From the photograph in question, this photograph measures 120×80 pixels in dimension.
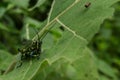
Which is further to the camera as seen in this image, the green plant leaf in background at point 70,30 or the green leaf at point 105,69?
the green leaf at point 105,69

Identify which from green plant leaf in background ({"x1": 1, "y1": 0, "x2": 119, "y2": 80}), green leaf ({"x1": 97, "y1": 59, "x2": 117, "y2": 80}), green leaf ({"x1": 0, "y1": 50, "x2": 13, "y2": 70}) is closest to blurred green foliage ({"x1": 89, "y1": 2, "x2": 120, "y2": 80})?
green leaf ({"x1": 97, "y1": 59, "x2": 117, "y2": 80})

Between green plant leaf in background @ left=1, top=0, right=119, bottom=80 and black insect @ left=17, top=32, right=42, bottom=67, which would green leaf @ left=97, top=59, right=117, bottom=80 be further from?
black insect @ left=17, top=32, right=42, bottom=67

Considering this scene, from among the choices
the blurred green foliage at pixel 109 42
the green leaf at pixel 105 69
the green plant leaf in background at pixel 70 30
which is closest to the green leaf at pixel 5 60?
the green plant leaf in background at pixel 70 30

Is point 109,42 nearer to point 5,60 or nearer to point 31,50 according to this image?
point 5,60

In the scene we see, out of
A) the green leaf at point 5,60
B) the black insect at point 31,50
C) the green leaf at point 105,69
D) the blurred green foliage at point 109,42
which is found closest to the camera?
A: the black insect at point 31,50

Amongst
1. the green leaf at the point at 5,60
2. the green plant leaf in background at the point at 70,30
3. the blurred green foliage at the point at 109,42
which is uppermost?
the green plant leaf in background at the point at 70,30

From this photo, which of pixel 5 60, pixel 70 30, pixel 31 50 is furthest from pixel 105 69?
pixel 70 30

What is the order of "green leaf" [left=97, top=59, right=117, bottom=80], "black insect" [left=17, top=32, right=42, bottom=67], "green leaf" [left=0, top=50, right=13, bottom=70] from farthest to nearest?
"green leaf" [left=97, top=59, right=117, bottom=80] < "green leaf" [left=0, top=50, right=13, bottom=70] < "black insect" [left=17, top=32, right=42, bottom=67]

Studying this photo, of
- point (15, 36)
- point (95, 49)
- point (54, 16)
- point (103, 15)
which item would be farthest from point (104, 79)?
point (103, 15)

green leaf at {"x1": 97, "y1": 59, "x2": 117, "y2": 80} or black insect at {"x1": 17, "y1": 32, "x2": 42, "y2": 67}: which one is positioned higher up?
black insect at {"x1": 17, "y1": 32, "x2": 42, "y2": 67}

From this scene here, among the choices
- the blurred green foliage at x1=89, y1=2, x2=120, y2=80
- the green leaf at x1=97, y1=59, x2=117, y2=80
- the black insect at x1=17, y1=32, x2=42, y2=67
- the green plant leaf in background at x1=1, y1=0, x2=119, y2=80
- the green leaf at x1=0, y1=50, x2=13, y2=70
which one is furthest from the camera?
the blurred green foliage at x1=89, y1=2, x2=120, y2=80

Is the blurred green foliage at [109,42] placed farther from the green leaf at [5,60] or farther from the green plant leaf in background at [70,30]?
the green plant leaf in background at [70,30]

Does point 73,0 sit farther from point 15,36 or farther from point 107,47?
point 107,47
